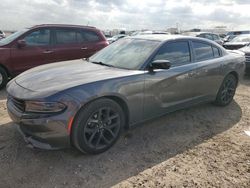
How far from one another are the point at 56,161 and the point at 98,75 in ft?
3.99

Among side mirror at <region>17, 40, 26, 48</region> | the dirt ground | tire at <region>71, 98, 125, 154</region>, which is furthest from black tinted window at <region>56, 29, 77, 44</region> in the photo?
tire at <region>71, 98, 125, 154</region>

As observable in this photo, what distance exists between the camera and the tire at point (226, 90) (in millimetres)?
5265

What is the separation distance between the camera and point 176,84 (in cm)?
409

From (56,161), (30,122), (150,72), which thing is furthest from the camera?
(150,72)

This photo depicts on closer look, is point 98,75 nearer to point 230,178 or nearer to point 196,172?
point 196,172

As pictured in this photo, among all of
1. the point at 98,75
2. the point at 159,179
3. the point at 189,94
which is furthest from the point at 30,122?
the point at 189,94

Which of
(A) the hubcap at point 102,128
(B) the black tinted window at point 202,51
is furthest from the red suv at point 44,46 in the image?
(A) the hubcap at point 102,128

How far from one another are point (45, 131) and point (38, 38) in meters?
4.65

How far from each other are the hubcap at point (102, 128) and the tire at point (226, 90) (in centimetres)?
274

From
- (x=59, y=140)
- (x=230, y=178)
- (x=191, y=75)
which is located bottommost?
(x=230, y=178)

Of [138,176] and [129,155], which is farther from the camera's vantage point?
[129,155]

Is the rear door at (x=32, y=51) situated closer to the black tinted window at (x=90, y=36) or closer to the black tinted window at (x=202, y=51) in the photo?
the black tinted window at (x=90, y=36)

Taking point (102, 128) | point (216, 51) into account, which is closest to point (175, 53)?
point (216, 51)

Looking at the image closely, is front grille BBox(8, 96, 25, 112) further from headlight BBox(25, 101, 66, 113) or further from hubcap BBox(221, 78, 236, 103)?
hubcap BBox(221, 78, 236, 103)
